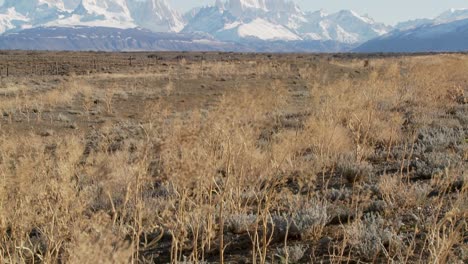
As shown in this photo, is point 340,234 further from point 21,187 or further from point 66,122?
point 66,122

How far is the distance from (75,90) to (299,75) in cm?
1455

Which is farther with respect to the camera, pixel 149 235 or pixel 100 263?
pixel 149 235

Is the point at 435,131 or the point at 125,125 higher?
the point at 435,131

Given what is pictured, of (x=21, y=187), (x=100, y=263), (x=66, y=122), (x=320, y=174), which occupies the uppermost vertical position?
(x=100, y=263)

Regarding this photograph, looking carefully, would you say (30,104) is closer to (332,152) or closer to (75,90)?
(75,90)

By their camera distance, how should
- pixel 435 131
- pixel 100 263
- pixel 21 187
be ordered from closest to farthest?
pixel 100 263 → pixel 21 187 → pixel 435 131

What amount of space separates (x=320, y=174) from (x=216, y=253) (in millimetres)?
2769

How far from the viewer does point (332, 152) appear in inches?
285

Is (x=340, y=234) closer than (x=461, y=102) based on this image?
Yes

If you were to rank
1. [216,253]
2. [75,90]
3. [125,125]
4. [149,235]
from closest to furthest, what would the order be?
1. [216,253]
2. [149,235]
3. [125,125]
4. [75,90]

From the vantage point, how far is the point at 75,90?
23.0 metres

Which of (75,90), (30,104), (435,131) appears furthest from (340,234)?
(75,90)

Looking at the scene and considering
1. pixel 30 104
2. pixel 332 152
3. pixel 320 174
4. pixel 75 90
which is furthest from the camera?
pixel 75 90

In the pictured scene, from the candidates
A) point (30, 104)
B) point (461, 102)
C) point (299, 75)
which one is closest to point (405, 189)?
point (461, 102)
